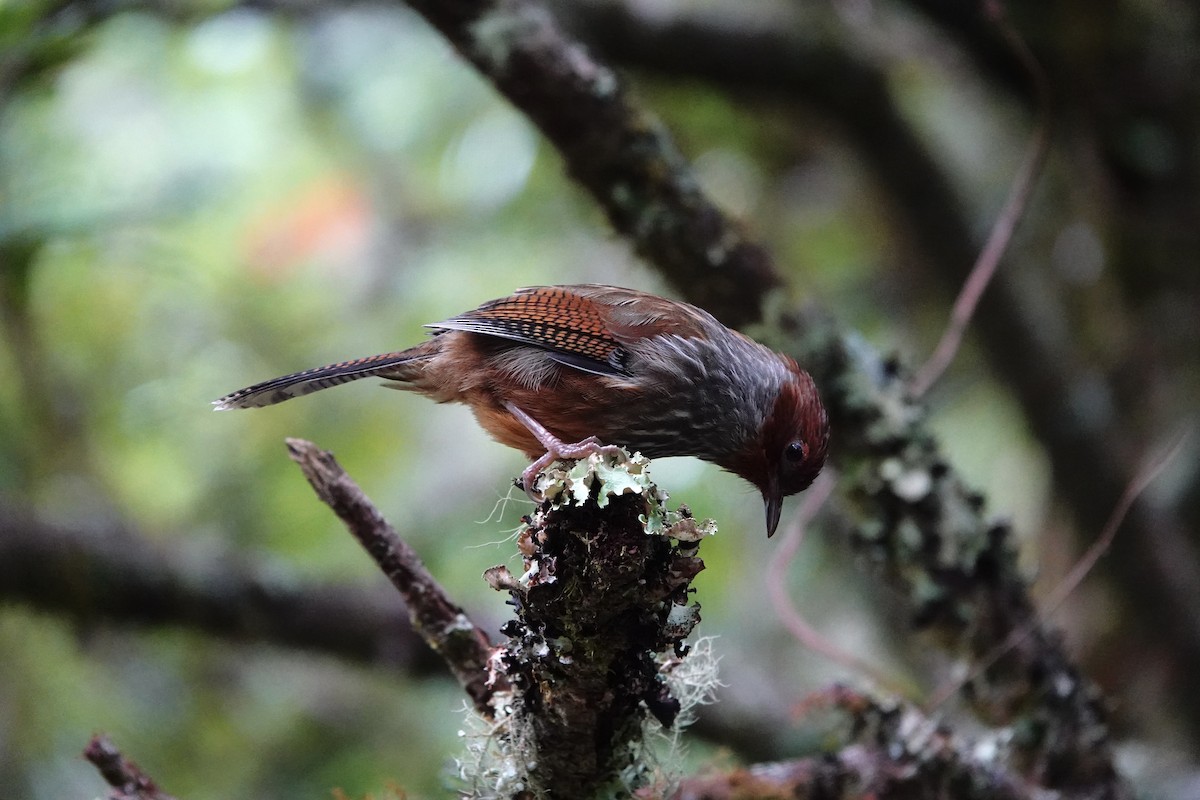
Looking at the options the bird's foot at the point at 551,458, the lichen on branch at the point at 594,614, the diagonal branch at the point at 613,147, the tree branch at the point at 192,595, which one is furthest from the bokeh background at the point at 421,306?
the lichen on branch at the point at 594,614

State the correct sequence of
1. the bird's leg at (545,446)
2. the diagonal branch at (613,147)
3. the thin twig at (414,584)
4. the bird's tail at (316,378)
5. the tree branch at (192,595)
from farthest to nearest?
1. the tree branch at (192,595)
2. the diagonal branch at (613,147)
3. the bird's tail at (316,378)
4. the bird's leg at (545,446)
5. the thin twig at (414,584)

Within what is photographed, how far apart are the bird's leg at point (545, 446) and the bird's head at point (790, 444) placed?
56 cm

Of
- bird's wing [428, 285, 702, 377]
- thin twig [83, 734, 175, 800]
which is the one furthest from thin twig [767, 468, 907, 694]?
thin twig [83, 734, 175, 800]

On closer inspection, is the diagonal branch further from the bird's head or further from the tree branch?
the tree branch

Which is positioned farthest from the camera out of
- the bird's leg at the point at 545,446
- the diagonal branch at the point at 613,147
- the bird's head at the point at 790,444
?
the diagonal branch at the point at 613,147

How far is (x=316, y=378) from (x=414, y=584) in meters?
0.83

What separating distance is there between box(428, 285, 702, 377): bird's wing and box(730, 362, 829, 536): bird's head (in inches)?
13.8

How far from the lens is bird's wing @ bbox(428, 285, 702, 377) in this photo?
10.0 feet

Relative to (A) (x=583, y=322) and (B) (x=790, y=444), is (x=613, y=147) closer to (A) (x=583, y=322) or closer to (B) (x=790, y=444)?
(A) (x=583, y=322)

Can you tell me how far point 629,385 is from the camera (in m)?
3.00

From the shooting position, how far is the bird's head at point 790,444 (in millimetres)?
3043

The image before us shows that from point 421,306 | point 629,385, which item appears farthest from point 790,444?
point 421,306

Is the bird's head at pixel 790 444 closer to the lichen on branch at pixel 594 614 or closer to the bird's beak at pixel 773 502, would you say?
the bird's beak at pixel 773 502

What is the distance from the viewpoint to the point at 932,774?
301 centimetres
